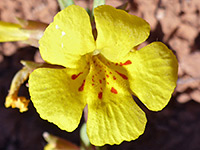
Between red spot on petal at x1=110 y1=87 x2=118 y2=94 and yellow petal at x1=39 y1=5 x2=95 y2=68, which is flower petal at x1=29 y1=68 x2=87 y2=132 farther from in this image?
red spot on petal at x1=110 y1=87 x2=118 y2=94

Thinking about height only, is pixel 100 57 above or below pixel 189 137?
above

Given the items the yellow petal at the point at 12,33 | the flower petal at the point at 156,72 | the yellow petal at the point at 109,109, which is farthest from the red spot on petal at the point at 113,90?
the yellow petal at the point at 12,33

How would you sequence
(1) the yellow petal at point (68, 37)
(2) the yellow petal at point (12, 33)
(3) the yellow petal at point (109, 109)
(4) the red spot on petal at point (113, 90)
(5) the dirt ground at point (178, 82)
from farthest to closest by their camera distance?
1. (5) the dirt ground at point (178, 82)
2. (2) the yellow petal at point (12, 33)
3. (4) the red spot on petal at point (113, 90)
4. (3) the yellow petal at point (109, 109)
5. (1) the yellow petal at point (68, 37)

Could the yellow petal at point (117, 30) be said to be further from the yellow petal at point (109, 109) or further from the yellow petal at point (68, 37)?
the yellow petal at point (109, 109)

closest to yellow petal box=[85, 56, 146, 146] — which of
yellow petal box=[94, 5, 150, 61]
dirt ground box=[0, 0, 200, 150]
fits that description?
yellow petal box=[94, 5, 150, 61]

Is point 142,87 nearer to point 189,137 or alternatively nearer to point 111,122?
point 111,122

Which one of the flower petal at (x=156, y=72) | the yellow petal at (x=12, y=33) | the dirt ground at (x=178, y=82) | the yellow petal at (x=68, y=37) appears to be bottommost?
the dirt ground at (x=178, y=82)

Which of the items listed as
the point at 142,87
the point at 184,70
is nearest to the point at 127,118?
the point at 142,87
